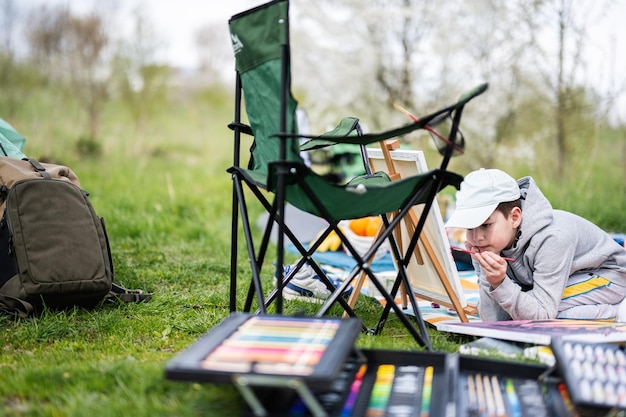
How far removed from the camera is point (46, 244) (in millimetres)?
2799

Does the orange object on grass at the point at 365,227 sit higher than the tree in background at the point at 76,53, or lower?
lower

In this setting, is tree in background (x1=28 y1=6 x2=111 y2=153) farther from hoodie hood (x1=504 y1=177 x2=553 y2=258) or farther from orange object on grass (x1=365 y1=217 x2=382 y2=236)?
hoodie hood (x1=504 y1=177 x2=553 y2=258)

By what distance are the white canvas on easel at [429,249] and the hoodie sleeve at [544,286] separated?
0.80ft

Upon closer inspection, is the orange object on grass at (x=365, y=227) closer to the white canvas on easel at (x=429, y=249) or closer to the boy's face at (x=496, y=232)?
the white canvas on easel at (x=429, y=249)

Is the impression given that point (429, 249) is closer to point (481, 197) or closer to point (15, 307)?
point (481, 197)

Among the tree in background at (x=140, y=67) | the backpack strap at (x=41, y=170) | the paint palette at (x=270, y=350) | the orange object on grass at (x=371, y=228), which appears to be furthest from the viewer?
the tree in background at (x=140, y=67)

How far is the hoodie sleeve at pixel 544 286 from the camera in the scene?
98.1 inches

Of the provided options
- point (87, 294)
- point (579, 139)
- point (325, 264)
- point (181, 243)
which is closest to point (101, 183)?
point (181, 243)

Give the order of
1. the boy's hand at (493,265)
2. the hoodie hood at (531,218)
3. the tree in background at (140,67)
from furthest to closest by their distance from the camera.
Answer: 1. the tree in background at (140,67)
2. the hoodie hood at (531,218)
3. the boy's hand at (493,265)

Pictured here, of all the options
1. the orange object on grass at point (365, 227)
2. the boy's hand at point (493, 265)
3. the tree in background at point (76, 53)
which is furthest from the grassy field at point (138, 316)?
the orange object on grass at point (365, 227)

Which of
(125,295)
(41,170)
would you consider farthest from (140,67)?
(125,295)

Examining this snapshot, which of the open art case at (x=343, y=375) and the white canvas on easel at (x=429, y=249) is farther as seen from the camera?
the white canvas on easel at (x=429, y=249)

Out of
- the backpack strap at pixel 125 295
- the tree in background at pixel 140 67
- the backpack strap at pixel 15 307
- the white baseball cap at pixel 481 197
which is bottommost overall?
the backpack strap at pixel 125 295

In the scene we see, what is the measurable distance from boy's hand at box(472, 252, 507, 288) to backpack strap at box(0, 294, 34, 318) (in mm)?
1887
